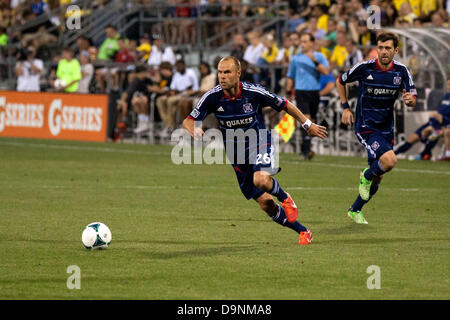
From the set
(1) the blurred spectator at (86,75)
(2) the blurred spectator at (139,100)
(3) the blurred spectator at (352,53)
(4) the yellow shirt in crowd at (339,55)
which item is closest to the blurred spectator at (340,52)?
(4) the yellow shirt in crowd at (339,55)

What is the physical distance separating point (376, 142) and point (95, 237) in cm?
414

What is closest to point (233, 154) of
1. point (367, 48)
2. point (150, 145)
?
point (367, 48)

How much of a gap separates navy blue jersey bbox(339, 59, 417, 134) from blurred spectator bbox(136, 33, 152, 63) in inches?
644

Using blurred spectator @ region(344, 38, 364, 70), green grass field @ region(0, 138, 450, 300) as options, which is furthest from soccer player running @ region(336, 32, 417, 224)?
blurred spectator @ region(344, 38, 364, 70)

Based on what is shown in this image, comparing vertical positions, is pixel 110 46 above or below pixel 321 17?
below

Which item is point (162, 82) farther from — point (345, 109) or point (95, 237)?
point (95, 237)

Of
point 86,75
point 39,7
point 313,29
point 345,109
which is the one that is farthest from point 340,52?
point 39,7

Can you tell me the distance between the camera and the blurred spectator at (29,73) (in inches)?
1175

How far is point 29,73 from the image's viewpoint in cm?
3017

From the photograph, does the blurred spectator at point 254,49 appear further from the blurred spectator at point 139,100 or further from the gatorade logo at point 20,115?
the gatorade logo at point 20,115

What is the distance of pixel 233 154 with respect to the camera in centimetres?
1061

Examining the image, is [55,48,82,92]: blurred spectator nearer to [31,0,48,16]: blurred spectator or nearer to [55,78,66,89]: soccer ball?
[55,78,66,89]: soccer ball
